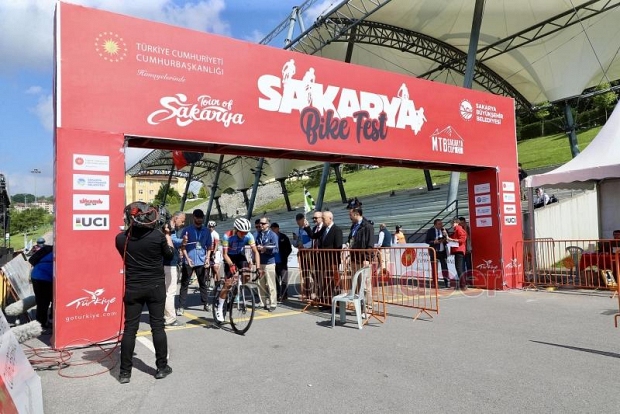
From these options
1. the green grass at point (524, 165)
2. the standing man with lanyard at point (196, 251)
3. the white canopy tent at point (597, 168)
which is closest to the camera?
the standing man with lanyard at point (196, 251)

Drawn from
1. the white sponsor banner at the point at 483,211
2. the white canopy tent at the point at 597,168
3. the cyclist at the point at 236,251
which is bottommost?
the cyclist at the point at 236,251

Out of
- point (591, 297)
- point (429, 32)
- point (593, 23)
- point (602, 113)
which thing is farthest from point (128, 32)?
point (602, 113)

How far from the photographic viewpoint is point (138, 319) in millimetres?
4531

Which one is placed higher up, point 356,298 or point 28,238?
point 28,238

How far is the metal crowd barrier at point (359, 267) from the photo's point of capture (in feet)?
24.7

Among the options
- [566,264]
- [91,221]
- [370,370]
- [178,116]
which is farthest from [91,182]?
[566,264]

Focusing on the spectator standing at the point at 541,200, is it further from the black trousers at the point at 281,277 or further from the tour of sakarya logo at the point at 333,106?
the black trousers at the point at 281,277

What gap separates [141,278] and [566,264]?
1050 centimetres

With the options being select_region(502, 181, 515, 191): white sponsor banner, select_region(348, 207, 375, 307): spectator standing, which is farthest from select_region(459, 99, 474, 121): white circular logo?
select_region(348, 207, 375, 307): spectator standing

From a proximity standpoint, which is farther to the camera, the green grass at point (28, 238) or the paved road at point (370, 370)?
the green grass at point (28, 238)

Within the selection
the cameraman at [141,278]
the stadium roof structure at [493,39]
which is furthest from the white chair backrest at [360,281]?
the stadium roof structure at [493,39]

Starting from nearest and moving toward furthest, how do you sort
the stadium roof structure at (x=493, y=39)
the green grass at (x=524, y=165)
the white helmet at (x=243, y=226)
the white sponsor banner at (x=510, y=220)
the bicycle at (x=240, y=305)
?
the bicycle at (x=240, y=305)
the white helmet at (x=243, y=226)
the white sponsor banner at (x=510, y=220)
the stadium roof structure at (x=493, y=39)
the green grass at (x=524, y=165)

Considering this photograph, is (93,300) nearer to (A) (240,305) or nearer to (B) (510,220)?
(A) (240,305)

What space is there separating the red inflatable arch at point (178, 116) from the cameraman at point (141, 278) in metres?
1.76
